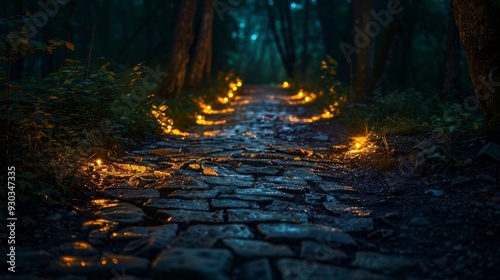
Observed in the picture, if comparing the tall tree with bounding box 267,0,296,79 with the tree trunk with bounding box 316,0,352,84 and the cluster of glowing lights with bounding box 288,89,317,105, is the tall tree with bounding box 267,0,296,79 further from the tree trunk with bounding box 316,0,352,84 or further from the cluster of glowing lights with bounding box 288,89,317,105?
the cluster of glowing lights with bounding box 288,89,317,105

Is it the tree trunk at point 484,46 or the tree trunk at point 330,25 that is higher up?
the tree trunk at point 330,25

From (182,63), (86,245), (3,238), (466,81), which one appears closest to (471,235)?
(86,245)

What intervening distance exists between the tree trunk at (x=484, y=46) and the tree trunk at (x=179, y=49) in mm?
8388

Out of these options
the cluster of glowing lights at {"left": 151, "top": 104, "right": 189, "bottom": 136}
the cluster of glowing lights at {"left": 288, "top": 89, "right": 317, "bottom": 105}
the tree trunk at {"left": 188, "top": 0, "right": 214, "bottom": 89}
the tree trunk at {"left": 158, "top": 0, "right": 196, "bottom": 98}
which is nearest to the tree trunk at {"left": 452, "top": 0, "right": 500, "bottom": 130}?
the cluster of glowing lights at {"left": 151, "top": 104, "right": 189, "bottom": 136}

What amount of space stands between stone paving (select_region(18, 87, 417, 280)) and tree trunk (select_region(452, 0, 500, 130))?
2.03 metres

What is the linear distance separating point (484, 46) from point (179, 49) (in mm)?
8827

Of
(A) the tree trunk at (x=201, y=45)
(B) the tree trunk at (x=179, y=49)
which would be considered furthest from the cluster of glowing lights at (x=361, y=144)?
(A) the tree trunk at (x=201, y=45)

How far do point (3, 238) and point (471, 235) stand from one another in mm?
3472

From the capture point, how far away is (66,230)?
3.36 meters

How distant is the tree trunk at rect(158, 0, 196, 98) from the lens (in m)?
12.2

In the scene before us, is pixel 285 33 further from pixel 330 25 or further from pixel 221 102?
pixel 221 102

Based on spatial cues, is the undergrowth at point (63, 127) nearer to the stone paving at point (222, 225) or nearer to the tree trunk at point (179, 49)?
the stone paving at point (222, 225)

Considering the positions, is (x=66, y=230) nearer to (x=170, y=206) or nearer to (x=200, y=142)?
(x=170, y=206)

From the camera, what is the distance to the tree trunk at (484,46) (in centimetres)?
500
